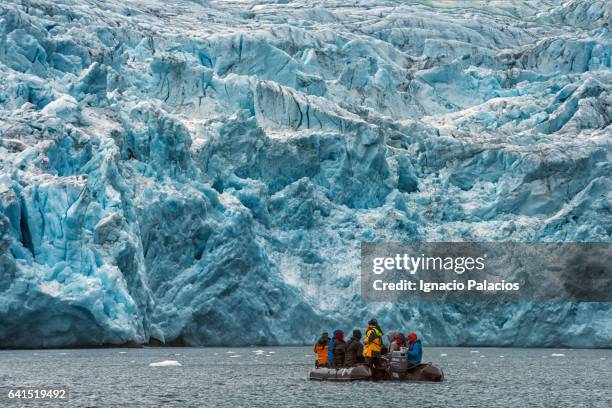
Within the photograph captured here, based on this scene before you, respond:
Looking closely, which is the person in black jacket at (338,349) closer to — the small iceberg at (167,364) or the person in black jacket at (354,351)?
the person in black jacket at (354,351)

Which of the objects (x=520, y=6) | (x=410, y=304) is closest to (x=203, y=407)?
(x=410, y=304)

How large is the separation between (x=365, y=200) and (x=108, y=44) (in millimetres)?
18309

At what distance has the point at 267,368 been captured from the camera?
38188 millimetres

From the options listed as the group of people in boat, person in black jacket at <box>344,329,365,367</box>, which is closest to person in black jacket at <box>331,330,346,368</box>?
the group of people in boat

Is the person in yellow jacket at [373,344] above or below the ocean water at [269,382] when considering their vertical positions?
above

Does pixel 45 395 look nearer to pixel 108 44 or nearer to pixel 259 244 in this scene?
pixel 259 244

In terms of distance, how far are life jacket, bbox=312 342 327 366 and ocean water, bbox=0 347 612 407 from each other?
0.65 meters

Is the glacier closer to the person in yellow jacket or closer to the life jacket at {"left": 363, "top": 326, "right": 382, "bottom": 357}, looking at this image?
the person in yellow jacket

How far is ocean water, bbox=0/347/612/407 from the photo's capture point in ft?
82.0

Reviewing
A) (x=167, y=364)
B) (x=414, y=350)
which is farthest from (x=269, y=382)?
(x=167, y=364)

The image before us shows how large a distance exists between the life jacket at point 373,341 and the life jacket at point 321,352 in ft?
3.85

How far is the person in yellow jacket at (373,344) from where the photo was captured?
2684 centimetres

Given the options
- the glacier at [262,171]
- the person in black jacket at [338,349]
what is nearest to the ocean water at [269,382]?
the person in black jacket at [338,349]

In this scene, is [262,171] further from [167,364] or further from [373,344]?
[373,344]
